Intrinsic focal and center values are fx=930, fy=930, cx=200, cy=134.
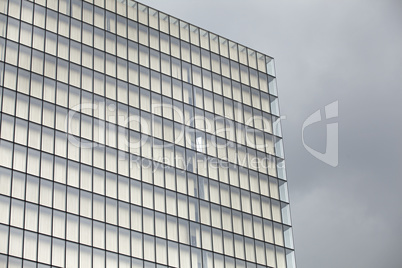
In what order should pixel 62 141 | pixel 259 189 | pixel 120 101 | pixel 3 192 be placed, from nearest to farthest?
pixel 3 192 → pixel 62 141 → pixel 120 101 → pixel 259 189

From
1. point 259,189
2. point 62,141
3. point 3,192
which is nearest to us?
point 3,192

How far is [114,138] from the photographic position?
98.1 metres

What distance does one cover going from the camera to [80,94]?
9750cm

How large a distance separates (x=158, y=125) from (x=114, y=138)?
690 centimetres

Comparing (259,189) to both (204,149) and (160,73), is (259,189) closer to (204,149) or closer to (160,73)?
(204,149)

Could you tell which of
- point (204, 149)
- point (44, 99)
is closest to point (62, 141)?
point (44, 99)

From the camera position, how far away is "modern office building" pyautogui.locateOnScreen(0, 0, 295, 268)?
89.0 meters

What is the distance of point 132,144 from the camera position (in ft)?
326

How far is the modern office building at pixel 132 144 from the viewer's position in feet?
292

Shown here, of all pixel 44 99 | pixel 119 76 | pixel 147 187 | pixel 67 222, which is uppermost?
pixel 119 76

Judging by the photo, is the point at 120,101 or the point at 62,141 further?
the point at 120,101

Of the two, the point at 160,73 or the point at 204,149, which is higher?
the point at 160,73

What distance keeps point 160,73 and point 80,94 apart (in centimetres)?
1290

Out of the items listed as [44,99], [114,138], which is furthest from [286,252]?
[44,99]
